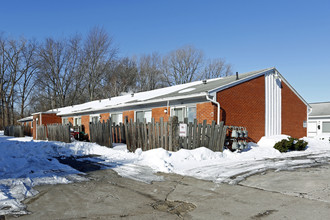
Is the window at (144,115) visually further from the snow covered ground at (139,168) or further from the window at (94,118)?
the window at (94,118)

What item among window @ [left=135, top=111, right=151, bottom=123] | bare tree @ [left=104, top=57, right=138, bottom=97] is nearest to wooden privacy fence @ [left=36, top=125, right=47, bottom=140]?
window @ [left=135, top=111, right=151, bottom=123]

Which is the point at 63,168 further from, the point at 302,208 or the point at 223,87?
the point at 223,87

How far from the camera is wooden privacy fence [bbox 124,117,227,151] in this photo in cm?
1135

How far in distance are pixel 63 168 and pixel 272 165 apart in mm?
7043

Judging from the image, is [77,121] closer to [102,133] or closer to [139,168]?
[102,133]

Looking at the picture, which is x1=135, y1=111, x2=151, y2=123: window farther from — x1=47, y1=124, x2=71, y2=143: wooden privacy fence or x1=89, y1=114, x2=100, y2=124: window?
x1=89, y1=114, x2=100, y2=124: window

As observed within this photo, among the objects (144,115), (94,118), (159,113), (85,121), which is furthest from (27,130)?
(159,113)

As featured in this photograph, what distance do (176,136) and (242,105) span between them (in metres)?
6.07

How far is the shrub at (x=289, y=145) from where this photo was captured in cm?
1417

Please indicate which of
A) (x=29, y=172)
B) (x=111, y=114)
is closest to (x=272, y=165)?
(x=29, y=172)

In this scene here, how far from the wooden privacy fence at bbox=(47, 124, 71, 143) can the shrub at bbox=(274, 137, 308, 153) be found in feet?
43.3

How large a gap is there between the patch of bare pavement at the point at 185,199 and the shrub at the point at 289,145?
6.87 m

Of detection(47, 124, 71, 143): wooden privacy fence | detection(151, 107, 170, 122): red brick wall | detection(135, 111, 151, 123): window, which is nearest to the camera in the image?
detection(151, 107, 170, 122): red brick wall

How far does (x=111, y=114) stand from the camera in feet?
72.5
